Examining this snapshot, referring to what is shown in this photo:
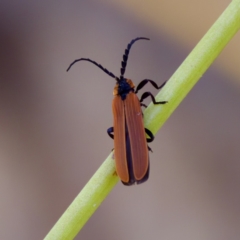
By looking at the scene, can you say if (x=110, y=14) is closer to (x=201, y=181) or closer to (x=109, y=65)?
(x=109, y=65)

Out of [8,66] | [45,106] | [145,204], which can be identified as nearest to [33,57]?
[8,66]

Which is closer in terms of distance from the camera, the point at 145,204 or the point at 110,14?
the point at 145,204

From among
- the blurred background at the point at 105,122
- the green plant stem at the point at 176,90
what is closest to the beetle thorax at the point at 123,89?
the green plant stem at the point at 176,90

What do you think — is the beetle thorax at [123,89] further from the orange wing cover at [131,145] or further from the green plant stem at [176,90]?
the green plant stem at [176,90]

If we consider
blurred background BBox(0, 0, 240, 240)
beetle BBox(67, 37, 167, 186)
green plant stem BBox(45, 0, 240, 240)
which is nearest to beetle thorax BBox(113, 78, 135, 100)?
beetle BBox(67, 37, 167, 186)

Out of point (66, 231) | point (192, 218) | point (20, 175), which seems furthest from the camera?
point (20, 175)

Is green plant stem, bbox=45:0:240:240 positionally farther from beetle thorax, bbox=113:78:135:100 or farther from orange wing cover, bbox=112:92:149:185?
beetle thorax, bbox=113:78:135:100

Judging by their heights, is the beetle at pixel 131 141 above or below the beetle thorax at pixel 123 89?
below
